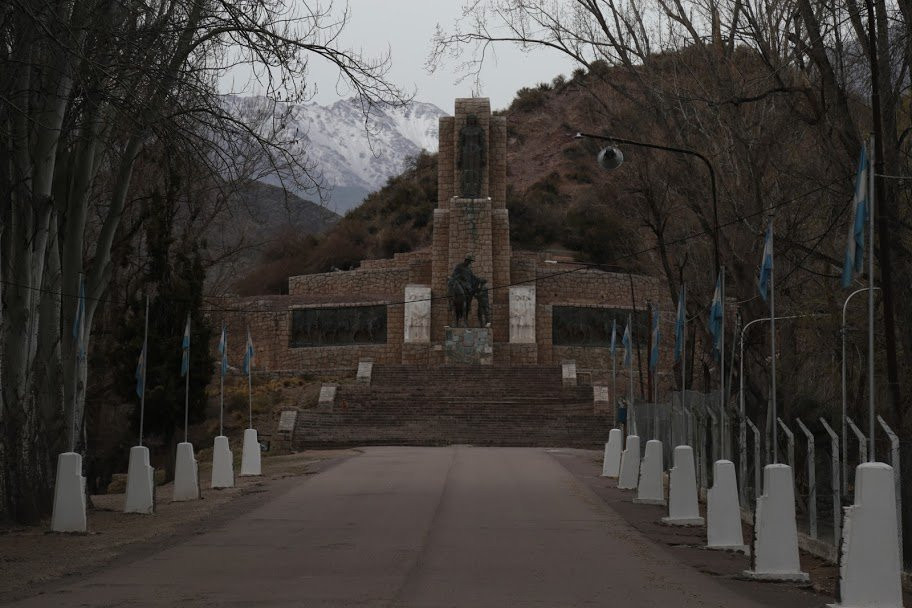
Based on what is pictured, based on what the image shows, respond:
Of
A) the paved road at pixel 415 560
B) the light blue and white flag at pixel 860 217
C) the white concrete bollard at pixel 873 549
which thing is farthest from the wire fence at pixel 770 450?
the white concrete bollard at pixel 873 549

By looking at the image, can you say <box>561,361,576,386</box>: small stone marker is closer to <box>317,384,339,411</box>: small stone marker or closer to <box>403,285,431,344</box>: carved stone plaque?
<box>317,384,339,411</box>: small stone marker

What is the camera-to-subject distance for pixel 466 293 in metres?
54.9

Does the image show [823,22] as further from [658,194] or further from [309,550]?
[658,194]

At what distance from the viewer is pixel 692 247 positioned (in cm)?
3659

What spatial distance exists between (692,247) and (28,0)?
26.6 metres

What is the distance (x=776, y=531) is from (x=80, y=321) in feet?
37.3

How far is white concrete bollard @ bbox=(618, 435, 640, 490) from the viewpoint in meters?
24.0

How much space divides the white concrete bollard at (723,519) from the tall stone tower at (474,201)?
43.6 metres

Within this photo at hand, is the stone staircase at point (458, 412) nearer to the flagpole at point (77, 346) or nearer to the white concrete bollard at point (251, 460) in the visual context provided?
the white concrete bollard at point (251, 460)

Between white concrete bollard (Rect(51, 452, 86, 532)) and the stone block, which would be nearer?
white concrete bollard (Rect(51, 452, 86, 532))

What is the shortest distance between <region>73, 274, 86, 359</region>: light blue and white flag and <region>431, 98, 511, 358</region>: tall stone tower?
129ft

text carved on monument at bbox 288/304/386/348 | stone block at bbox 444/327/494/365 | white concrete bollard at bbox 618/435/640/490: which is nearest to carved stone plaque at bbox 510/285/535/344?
stone block at bbox 444/327/494/365

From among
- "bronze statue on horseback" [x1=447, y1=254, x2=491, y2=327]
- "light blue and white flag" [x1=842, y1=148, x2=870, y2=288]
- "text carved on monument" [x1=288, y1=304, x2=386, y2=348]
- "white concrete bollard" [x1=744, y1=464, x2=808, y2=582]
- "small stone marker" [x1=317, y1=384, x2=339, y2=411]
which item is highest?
"bronze statue on horseback" [x1=447, y1=254, x2=491, y2=327]

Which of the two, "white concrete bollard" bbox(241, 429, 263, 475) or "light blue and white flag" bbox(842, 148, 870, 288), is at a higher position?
"light blue and white flag" bbox(842, 148, 870, 288)
